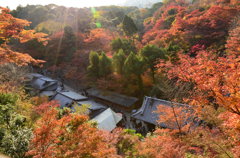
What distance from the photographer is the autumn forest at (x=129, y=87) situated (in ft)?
21.3

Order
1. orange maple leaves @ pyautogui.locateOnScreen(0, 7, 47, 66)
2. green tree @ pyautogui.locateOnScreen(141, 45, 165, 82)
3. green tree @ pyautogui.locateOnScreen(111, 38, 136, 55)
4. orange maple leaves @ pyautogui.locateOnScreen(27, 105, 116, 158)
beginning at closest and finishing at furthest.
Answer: orange maple leaves @ pyautogui.locateOnScreen(27, 105, 116, 158)
orange maple leaves @ pyautogui.locateOnScreen(0, 7, 47, 66)
green tree @ pyautogui.locateOnScreen(141, 45, 165, 82)
green tree @ pyautogui.locateOnScreen(111, 38, 136, 55)

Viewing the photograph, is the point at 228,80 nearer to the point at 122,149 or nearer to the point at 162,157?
the point at 162,157

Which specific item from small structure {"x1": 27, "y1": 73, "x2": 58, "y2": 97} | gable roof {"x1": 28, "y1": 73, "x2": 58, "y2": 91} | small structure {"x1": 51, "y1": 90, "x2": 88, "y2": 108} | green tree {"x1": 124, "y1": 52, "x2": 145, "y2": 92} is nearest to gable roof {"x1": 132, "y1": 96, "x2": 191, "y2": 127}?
green tree {"x1": 124, "y1": 52, "x2": 145, "y2": 92}

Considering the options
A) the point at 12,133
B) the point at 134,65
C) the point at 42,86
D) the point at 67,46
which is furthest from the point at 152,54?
the point at 67,46

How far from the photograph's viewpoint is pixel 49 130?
5.75m

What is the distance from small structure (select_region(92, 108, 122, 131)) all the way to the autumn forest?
0.90 metres

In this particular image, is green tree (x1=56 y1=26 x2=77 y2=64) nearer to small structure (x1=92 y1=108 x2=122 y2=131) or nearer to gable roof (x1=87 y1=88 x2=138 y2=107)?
gable roof (x1=87 y1=88 x2=138 y2=107)

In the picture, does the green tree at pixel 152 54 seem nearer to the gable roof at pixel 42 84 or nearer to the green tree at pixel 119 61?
the green tree at pixel 119 61

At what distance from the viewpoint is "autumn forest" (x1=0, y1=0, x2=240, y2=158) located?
21.3 feet

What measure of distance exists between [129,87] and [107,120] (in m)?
5.56

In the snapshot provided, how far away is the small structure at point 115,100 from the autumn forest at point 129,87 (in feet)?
0.43

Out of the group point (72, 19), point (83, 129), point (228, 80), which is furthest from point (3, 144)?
point (72, 19)

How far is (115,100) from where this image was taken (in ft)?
60.7

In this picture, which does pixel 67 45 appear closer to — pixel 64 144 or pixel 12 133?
pixel 12 133
